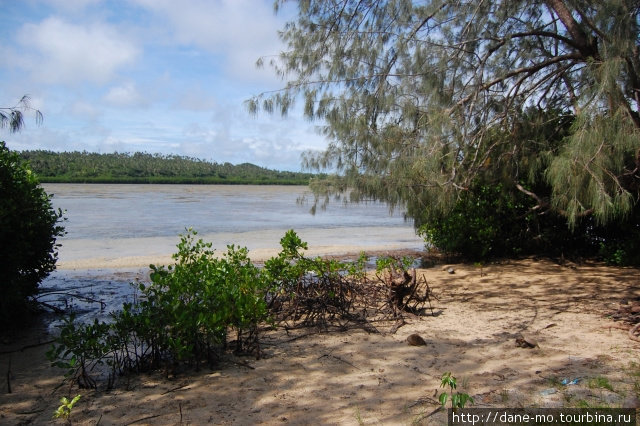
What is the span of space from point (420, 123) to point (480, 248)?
3710 millimetres

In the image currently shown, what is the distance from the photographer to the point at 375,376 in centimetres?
374

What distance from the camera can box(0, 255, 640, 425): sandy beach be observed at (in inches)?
125

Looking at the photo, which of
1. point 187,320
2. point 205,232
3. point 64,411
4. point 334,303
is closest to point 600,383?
point 334,303

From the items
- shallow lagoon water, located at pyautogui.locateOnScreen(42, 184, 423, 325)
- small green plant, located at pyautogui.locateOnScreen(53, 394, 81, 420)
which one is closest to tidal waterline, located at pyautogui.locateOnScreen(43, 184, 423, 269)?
shallow lagoon water, located at pyautogui.locateOnScreen(42, 184, 423, 325)

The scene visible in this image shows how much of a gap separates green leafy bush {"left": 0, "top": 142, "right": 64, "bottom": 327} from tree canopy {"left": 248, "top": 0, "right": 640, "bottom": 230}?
9.99 feet

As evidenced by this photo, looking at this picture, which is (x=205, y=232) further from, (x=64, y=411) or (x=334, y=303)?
(x=64, y=411)

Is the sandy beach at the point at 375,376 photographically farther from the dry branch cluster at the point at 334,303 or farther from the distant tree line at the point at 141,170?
the distant tree line at the point at 141,170

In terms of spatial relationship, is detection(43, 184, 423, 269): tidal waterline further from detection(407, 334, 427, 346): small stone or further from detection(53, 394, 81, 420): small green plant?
detection(53, 394, 81, 420): small green plant

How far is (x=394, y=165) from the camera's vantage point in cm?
636

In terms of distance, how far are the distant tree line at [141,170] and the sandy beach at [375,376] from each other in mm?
45025

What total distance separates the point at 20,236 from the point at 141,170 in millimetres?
62566

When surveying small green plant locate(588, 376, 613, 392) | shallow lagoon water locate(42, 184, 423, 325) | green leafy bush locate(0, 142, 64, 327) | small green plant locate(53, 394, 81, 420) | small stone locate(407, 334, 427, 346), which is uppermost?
green leafy bush locate(0, 142, 64, 327)

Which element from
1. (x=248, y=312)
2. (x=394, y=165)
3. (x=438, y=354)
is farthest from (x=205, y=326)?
(x=394, y=165)

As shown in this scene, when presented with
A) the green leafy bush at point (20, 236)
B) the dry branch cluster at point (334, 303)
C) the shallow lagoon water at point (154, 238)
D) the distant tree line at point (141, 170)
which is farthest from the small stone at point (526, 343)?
the distant tree line at point (141, 170)
